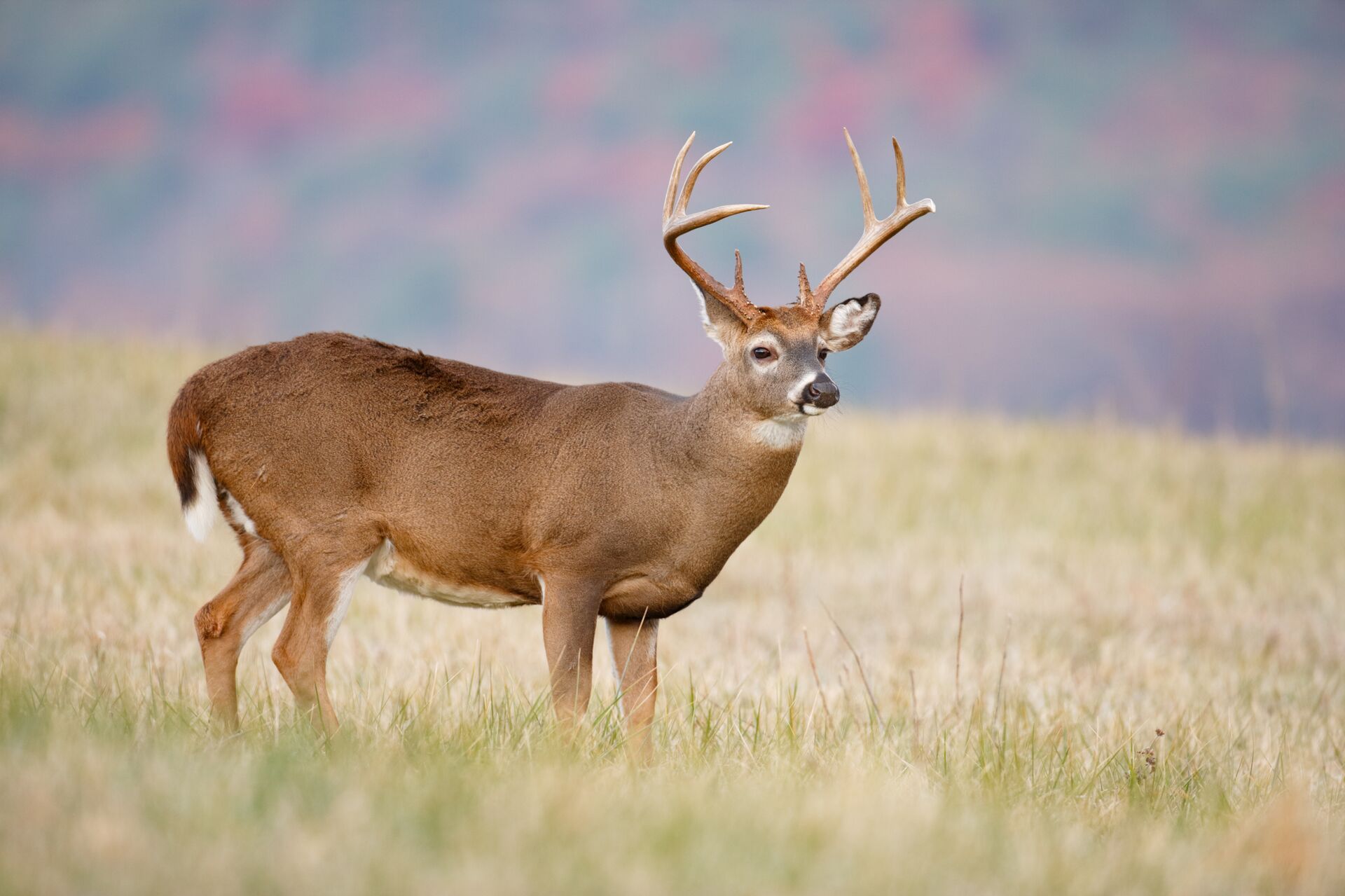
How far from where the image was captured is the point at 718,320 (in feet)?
16.7

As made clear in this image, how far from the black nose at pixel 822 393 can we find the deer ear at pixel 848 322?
0.40 meters

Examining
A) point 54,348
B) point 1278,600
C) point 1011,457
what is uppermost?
point 54,348

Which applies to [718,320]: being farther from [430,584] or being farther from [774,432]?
[430,584]

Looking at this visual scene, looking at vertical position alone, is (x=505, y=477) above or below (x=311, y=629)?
above

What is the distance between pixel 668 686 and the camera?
588cm

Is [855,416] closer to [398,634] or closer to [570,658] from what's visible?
[398,634]

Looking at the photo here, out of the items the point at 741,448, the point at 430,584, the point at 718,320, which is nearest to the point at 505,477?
the point at 430,584

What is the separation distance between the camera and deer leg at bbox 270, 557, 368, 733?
16.2ft

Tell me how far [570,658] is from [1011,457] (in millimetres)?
9245

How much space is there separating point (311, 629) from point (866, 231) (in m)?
2.47

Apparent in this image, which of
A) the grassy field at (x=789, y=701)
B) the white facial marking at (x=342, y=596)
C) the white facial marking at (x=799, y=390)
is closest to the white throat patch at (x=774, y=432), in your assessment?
the white facial marking at (x=799, y=390)

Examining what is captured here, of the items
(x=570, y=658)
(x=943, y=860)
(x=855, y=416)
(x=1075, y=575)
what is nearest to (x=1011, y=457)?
(x=855, y=416)

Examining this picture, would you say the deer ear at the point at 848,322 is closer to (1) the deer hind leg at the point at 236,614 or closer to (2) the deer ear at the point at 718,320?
(2) the deer ear at the point at 718,320

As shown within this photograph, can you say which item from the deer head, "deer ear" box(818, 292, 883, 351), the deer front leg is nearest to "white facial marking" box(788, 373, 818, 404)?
the deer head
